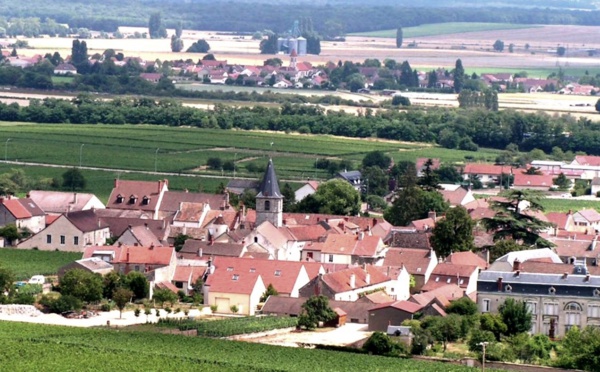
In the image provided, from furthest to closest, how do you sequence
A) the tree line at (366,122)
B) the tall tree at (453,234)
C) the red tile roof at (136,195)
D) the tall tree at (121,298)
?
the tree line at (366,122) < the red tile roof at (136,195) < the tall tree at (453,234) < the tall tree at (121,298)

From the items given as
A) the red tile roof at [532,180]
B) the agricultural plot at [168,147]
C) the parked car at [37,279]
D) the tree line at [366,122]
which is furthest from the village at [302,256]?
the tree line at [366,122]

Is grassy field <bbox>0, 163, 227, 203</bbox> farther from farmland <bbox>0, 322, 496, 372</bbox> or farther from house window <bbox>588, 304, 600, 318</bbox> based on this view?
farmland <bbox>0, 322, 496, 372</bbox>

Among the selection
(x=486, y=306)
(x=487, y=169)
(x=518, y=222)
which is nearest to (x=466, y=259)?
(x=518, y=222)

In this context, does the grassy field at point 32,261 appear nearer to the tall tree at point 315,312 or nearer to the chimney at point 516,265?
the tall tree at point 315,312

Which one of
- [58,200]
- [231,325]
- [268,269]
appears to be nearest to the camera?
[231,325]

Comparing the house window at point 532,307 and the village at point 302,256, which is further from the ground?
the house window at point 532,307

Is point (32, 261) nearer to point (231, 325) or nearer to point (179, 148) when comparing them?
point (231, 325)

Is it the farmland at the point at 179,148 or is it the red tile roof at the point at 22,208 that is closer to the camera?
the red tile roof at the point at 22,208

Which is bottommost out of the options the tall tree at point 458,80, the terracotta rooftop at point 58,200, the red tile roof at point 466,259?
the tall tree at point 458,80
